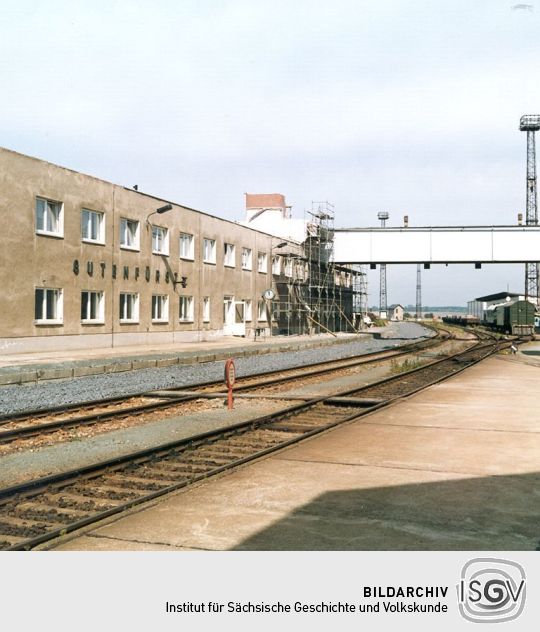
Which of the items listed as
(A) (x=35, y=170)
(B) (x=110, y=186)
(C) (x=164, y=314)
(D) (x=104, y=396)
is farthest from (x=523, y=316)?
(D) (x=104, y=396)

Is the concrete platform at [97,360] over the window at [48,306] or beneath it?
beneath

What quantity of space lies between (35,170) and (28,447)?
17.3m

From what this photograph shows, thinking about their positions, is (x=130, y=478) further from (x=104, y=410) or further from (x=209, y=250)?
(x=209, y=250)

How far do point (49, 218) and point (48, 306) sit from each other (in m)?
3.29

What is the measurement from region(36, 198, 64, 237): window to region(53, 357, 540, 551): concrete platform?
18.1 meters

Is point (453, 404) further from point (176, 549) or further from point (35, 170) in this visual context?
point (35, 170)

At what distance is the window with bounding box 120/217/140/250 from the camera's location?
95.9ft

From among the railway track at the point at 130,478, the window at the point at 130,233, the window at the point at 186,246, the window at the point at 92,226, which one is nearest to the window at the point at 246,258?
the window at the point at 186,246

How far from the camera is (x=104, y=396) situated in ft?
46.3

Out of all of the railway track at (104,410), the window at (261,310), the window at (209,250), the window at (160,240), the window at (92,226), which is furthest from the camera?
the window at (261,310)

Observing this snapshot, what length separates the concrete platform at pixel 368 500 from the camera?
4625mm

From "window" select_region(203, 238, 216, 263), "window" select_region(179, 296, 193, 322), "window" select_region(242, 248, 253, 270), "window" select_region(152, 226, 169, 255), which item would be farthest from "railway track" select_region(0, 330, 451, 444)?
"window" select_region(242, 248, 253, 270)
